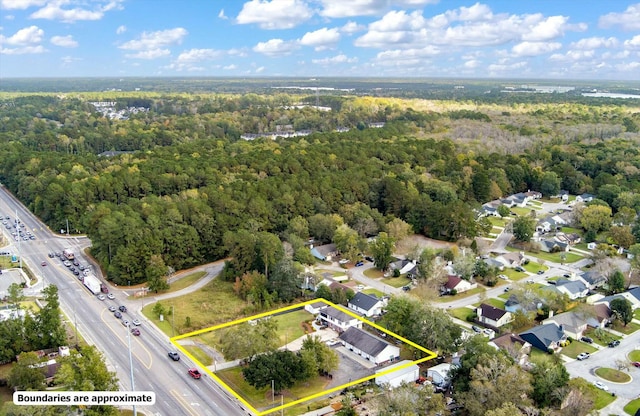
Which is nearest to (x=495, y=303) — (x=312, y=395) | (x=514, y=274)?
(x=514, y=274)

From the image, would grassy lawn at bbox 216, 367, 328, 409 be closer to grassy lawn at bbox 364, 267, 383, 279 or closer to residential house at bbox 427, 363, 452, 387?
residential house at bbox 427, 363, 452, 387

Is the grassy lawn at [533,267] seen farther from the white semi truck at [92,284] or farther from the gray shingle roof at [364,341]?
the white semi truck at [92,284]

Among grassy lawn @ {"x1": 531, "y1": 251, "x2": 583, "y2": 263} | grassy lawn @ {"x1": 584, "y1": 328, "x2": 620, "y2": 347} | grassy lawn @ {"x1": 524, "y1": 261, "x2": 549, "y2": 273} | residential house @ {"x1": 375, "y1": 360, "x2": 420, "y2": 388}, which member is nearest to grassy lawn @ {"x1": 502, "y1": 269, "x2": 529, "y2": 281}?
grassy lawn @ {"x1": 524, "y1": 261, "x2": 549, "y2": 273}

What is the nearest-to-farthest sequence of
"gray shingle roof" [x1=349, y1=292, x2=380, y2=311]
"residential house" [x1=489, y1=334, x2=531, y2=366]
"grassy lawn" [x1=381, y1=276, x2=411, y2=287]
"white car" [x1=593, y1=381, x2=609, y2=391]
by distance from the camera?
"white car" [x1=593, y1=381, x2=609, y2=391], "residential house" [x1=489, y1=334, x2=531, y2=366], "gray shingle roof" [x1=349, y1=292, x2=380, y2=311], "grassy lawn" [x1=381, y1=276, x2=411, y2=287]

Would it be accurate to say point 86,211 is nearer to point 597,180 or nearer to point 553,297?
point 553,297

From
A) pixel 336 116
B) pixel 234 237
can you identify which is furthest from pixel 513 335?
pixel 336 116

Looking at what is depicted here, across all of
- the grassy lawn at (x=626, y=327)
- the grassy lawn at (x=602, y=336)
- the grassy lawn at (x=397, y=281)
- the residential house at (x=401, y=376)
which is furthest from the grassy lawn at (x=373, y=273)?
the grassy lawn at (x=626, y=327)
